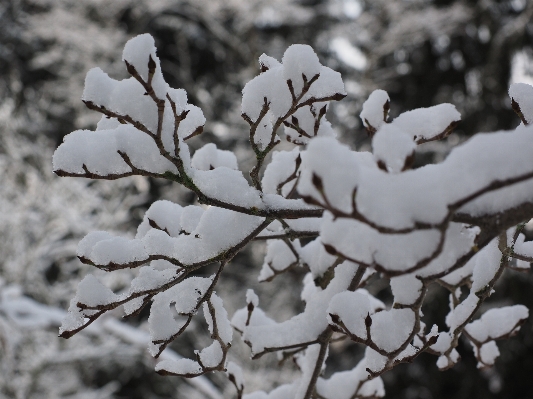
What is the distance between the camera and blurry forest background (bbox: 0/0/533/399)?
5070 millimetres

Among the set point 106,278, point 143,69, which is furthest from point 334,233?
point 106,278

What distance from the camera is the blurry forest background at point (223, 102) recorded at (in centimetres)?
507

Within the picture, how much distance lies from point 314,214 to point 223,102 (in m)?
7.26

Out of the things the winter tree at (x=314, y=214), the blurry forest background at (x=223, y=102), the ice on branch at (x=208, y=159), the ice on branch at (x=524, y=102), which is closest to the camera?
the winter tree at (x=314, y=214)

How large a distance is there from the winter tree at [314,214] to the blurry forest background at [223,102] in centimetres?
395

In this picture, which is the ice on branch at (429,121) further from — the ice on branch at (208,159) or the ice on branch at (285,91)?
the ice on branch at (208,159)

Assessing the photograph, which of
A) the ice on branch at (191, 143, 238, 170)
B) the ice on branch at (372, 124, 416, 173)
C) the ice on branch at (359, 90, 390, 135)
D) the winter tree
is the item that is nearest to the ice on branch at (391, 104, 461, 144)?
the winter tree

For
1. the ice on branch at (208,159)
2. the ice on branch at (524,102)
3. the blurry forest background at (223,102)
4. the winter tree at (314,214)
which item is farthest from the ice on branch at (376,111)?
the blurry forest background at (223,102)

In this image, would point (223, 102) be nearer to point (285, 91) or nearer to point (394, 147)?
point (285, 91)

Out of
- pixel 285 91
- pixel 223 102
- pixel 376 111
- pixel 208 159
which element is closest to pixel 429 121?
pixel 376 111

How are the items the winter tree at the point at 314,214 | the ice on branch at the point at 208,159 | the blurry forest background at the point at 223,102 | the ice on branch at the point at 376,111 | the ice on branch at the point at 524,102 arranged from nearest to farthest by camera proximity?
1. the winter tree at the point at 314,214
2. the ice on branch at the point at 524,102
3. the ice on branch at the point at 376,111
4. the ice on branch at the point at 208,159
5. the blurry forest background at the point at 223,102

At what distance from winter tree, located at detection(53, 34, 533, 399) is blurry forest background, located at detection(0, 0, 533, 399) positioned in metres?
3.95

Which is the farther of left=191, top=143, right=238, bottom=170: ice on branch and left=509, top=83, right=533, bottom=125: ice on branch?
left=191, top=143, right=238, bottom=170: ice on branch

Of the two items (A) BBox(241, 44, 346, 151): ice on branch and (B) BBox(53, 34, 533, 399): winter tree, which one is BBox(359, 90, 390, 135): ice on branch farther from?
(A) BBox(241, 44, 346, 151): ice on branch
